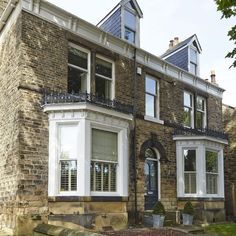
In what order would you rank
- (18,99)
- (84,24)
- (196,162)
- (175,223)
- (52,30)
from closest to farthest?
(18,99)
(52,30)
(84,24)
(175,223)
(196,162)

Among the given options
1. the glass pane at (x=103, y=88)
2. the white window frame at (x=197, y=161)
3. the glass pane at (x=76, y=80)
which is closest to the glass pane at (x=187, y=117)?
A: the white window frame at (x=197, y=161)

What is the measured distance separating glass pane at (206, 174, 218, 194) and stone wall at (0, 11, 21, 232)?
405 inches

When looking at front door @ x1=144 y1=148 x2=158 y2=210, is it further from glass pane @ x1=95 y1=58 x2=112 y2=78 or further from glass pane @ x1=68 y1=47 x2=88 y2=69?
glass pane @ x1=68 y1=47 x2=88 y2=69

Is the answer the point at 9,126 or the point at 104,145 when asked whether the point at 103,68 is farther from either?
the point at 9,126

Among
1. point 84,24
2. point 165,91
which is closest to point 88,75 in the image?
point 84,24

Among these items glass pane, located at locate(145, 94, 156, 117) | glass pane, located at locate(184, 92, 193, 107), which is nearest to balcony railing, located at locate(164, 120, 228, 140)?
glass pane, located at locate(145, 94, 156, 117)

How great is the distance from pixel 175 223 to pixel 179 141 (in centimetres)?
414

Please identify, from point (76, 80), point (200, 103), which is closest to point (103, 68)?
point (76, 80)

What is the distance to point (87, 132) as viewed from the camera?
45.7 feet

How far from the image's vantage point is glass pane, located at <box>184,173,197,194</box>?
19.3m

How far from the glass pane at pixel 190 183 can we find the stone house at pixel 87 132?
0.16ft

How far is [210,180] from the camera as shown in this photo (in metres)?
19.8

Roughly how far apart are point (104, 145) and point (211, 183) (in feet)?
25.2

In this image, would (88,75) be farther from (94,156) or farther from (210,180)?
(210,180)
